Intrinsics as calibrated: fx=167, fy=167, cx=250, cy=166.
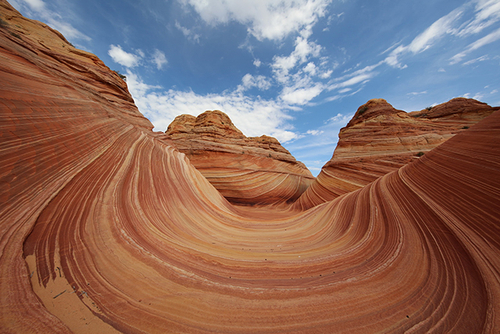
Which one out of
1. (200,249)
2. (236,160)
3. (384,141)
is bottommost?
(200,249)

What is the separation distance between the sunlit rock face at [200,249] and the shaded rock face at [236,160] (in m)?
4.89

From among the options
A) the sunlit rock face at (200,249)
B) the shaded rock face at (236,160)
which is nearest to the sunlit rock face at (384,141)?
the shaded rock face at (236,160)

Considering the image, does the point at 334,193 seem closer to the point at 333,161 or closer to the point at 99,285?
the point at 333,161

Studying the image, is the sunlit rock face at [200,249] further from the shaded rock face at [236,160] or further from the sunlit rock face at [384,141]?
the shaded rock face at [236,160]

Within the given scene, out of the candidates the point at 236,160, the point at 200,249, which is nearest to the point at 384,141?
the point at 236,160

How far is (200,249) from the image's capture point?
176cm

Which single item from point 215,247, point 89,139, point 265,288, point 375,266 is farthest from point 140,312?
point 89,139

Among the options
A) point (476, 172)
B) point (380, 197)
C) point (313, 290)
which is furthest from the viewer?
point (380, 197)

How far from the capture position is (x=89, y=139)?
90.4 inches

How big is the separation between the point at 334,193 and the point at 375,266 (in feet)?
16.6

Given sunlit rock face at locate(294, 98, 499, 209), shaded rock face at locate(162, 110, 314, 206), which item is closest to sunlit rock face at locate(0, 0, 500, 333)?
sunlit rock face at locate(294, 98, 499, 209)

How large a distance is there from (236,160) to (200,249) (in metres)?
6.58

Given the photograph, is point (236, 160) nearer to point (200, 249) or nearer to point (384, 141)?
point (384, 141)

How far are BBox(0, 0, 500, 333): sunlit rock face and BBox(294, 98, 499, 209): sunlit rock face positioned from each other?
3518 mm
